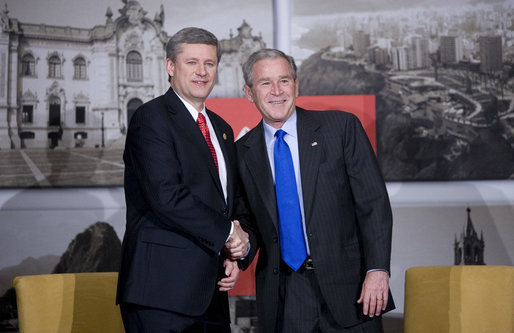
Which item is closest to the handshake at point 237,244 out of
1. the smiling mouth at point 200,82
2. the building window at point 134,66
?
the smiling mouth at point 200,82

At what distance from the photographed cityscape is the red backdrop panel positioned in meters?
0.27

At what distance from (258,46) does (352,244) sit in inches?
99.0

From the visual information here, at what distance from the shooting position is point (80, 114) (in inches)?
180

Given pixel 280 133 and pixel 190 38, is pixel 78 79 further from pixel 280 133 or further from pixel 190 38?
pixel 280 133

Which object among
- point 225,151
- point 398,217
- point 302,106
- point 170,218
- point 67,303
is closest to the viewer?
point 170,218

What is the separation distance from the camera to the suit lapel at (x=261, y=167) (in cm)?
234

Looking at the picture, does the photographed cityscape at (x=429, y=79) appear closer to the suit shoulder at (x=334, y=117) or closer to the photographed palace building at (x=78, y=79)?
the photographed palace building at (x=78, y=79)

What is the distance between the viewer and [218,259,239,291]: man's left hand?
226 cm

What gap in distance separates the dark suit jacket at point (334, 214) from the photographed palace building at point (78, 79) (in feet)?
7.39

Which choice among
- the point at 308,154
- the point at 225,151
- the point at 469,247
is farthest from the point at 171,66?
the point at 469,247

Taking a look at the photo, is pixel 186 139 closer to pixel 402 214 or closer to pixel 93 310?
pixel 93 310

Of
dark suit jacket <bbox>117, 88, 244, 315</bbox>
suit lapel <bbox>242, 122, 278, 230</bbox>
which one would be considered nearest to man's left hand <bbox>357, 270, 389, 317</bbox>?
suit lapel <bbox>242, 122, 278, 230</bbox>

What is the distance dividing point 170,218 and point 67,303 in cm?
110

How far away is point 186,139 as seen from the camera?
218 centimetres
